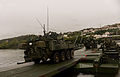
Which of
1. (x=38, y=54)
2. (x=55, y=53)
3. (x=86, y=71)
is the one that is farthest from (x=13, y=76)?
(x=86, y=71)

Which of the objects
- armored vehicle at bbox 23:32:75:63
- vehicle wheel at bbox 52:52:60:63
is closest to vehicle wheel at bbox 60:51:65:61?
armored vehicle at bbox 23:32:75:63

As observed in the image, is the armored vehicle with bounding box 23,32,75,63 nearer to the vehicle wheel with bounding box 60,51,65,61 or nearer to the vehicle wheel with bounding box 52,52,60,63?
the vehicle wheel with bounding box 52,52,60,63

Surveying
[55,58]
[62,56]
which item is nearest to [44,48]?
[55,58]

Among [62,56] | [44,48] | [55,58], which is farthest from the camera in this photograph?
[62,56]

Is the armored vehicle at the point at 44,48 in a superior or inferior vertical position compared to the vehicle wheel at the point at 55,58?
superior

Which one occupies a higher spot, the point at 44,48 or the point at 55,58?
the point at 44,48

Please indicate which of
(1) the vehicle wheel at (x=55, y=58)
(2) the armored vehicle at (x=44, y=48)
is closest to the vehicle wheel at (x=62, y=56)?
(2) the armored vehicle at (x=44, y=48)

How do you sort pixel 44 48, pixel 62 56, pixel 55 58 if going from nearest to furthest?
pixel 44 48 < pixel 55 58 < pixel 62 56

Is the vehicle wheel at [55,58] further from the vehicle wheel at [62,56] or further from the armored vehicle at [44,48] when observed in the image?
the vehicle wheel at [62,56]

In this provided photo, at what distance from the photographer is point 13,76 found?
6305 millimetres

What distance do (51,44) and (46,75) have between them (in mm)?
2634

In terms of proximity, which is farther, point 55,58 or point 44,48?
point 55,58

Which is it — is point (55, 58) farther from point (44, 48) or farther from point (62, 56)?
point (44, 48)

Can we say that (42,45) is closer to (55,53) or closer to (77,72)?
(55,53)
